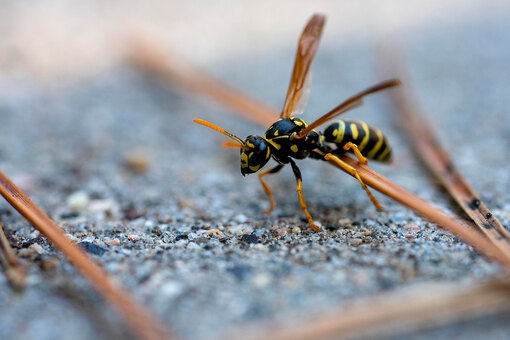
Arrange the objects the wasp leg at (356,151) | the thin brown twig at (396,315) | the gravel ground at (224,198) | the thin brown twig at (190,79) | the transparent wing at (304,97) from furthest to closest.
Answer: the thin brown twig at (190,79)
the transparent wing at (304,97)
the wasp leg at (356,151)
the gravel ground at (224,198)
the thin brown twig at (396,315)

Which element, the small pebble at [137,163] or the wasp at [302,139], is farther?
the small pebble at [137,163]

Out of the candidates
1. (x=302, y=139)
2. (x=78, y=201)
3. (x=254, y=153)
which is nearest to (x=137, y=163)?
(x=78, y=201)

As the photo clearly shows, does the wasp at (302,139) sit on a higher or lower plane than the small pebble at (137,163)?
Answer: lower

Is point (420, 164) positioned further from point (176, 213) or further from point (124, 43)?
point (124, 43)

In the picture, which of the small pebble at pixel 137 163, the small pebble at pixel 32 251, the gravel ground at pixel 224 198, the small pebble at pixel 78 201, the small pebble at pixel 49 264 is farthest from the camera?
the small pebble at pixel 137 163


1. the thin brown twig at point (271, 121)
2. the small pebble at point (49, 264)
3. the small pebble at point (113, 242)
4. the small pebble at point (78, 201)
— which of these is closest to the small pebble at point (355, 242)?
the thin brown twig at point (271, 121)

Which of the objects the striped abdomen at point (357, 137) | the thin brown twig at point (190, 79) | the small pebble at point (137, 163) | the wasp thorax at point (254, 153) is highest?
the thin brown twig at point (190, 79)

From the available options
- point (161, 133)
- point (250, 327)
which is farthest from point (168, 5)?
point (250, 327)

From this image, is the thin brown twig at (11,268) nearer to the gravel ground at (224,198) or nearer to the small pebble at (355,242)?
the gravel ground at (224,198)
